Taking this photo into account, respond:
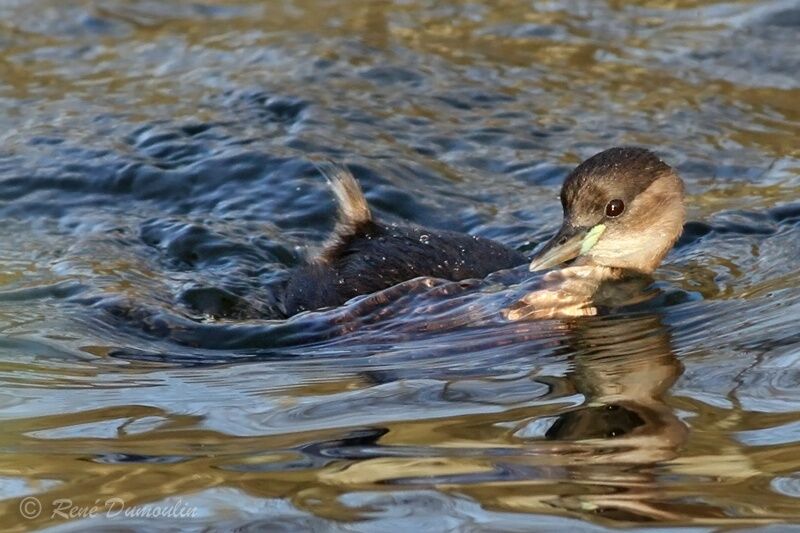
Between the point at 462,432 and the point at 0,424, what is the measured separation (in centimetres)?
141

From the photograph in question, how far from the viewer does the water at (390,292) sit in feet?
12.0

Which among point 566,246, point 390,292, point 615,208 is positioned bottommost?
point 390,292

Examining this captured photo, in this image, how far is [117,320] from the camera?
582 cm

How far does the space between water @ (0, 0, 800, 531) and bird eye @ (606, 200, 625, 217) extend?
1.41 ft

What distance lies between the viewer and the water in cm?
367

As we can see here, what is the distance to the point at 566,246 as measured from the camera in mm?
6121

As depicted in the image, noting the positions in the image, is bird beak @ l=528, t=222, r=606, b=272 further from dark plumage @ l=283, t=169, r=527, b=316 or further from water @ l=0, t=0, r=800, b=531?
dark plumage @ l=283, t=169, r=527, b=316

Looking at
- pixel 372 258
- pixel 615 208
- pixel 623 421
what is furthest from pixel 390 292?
pixel 623 421

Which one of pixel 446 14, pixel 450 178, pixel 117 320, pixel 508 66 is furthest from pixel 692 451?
pixel 446 14

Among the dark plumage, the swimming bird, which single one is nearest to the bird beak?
the swimming bird

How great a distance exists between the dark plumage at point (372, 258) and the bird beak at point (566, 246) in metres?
0.29

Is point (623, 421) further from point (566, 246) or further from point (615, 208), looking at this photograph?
point (615, 208)

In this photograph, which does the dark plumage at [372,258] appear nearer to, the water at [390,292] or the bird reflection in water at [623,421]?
the water at [390,292]

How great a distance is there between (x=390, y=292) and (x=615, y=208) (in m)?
1.13
